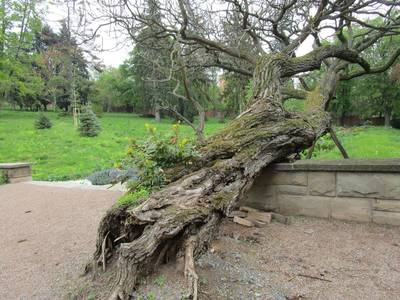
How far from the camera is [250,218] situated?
10.3 ft

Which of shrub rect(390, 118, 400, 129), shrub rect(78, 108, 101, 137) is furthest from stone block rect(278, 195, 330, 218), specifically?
shrub rect(390, 118, 400, 129)

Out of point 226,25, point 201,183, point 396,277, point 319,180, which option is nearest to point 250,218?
point 319,180

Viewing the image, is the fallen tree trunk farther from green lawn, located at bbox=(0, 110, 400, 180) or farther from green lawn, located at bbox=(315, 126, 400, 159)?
green lawn, located at bbox=(315, 126, 400, 159)

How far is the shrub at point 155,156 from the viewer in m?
2.27

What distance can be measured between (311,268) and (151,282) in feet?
3.90

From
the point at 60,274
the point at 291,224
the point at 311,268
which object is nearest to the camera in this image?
the point at 311,268

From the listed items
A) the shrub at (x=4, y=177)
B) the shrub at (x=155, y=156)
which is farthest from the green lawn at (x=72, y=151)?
the shrub at (x=155, y=156)

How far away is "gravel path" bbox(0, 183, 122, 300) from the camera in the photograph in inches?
88.5

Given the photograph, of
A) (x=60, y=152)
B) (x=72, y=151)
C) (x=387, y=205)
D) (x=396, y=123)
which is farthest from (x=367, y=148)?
(x=396, y=123)

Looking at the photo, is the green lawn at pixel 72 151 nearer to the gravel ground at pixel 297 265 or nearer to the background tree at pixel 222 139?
the background tree at pixel 222 139

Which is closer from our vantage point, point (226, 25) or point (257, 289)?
point (257, 289)

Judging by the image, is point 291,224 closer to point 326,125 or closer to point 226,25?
point 326,125

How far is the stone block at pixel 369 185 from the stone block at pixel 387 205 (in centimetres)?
5

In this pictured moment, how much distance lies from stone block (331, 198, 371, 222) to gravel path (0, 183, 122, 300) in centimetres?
248
